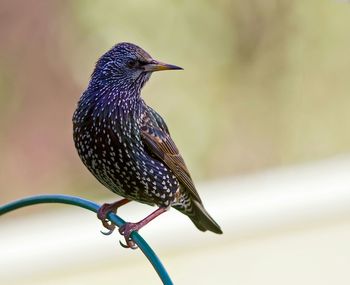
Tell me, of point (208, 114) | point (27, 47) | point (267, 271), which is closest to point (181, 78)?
point (208, 114)

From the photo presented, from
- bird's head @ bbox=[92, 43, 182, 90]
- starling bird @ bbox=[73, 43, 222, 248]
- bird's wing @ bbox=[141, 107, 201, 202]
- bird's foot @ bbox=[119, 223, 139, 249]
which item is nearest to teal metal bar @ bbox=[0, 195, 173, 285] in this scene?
bird's foot @ bbox=[119, 223, 139, 249]

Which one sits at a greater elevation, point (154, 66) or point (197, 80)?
point (197, 80)

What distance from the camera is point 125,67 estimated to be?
Answer: 345cm

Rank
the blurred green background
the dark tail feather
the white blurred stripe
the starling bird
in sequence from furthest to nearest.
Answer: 1. the blurred green background
2. the white blurred stripe
3. the dark tail feather
4. the starling bird

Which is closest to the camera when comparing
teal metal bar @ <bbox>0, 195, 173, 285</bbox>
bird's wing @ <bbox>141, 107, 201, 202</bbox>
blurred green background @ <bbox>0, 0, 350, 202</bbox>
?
teal metal bar @ <bbox>0, 195, 173, 285</bbox>

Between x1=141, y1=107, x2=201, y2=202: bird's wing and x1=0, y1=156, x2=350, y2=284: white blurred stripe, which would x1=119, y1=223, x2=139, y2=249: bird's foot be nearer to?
x1=141, y1=107, x2=201, y2=202: bird's wing

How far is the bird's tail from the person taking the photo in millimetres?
3756

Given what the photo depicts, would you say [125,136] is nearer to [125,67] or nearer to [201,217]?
[125,67]

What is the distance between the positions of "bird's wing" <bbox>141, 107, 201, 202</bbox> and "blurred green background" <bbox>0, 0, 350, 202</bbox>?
3.13m

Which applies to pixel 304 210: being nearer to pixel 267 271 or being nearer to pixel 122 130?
pixel 267 271

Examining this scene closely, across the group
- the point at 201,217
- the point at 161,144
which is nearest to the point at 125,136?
the point at 161,144

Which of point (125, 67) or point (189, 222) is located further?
point (189, 222)

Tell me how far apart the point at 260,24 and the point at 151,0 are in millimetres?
723

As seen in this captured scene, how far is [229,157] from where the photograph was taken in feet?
23.6
